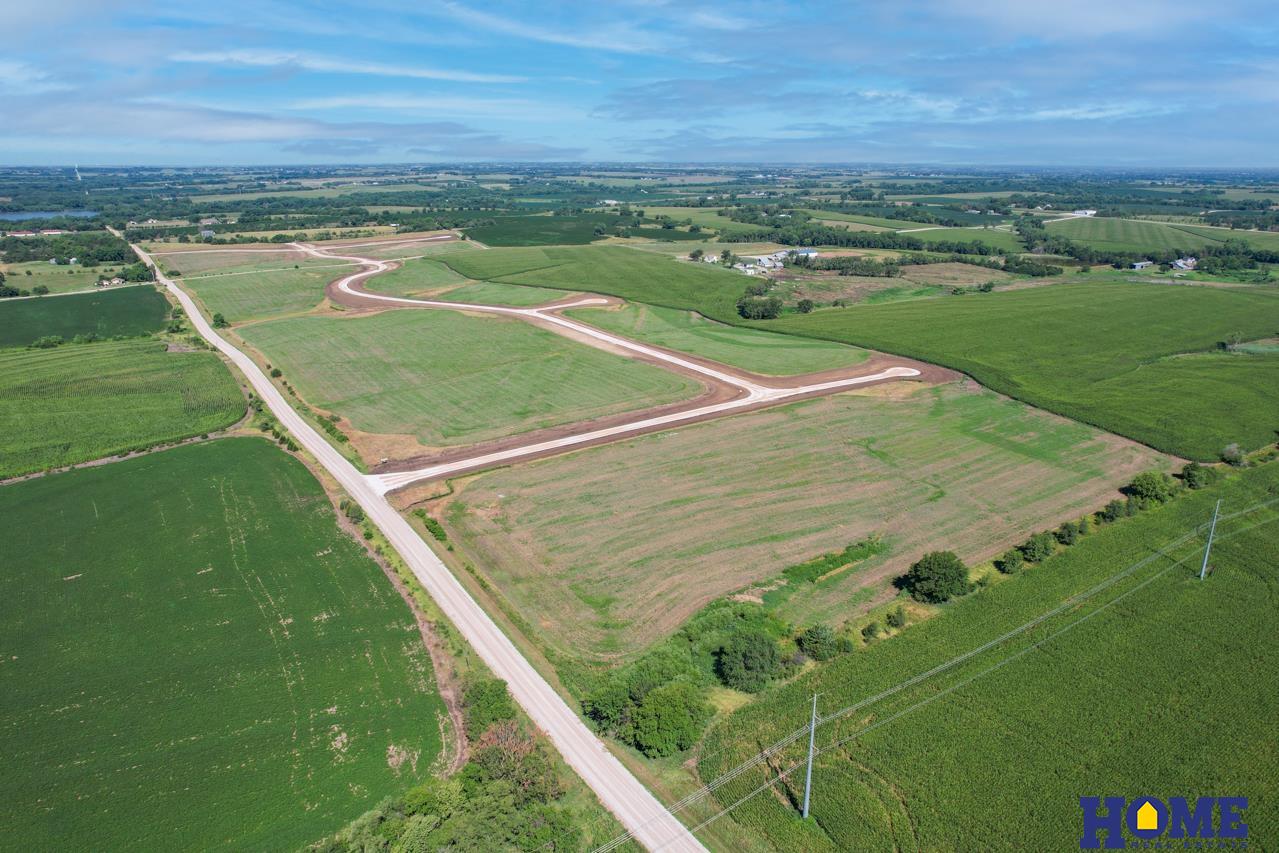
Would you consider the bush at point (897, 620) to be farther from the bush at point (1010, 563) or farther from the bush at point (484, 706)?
the bush at point (484, 706)

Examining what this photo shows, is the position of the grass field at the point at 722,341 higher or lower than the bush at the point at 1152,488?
higher

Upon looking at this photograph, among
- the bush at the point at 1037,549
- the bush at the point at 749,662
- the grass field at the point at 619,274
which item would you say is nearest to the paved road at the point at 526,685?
the bush at the point at 749,662

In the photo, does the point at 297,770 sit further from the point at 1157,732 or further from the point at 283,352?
the point at 283,352

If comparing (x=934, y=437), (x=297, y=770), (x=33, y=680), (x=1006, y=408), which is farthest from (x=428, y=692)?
(x=1006, y=408)

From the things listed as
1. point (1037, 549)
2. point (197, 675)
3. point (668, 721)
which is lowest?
point (197, 675)

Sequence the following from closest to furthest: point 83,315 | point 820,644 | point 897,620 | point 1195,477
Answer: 1. point 820,644
2. point 897,620
3. point 1195,477
4. point 83,315

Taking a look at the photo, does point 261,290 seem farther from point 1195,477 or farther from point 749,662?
point 1195,477

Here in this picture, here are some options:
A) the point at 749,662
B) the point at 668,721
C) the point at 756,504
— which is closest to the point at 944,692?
the point at 749,662

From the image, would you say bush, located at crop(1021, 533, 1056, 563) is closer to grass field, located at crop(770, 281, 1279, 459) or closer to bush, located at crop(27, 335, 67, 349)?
grass field, located at crop(770, 281, 1279, 459)
